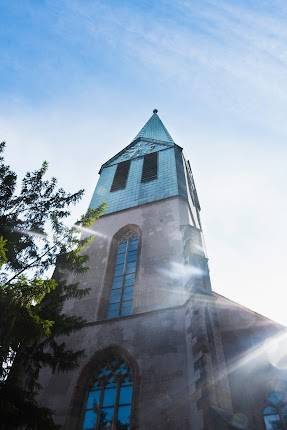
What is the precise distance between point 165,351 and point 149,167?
11570mm

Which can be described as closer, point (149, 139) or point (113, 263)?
point (113, 263)

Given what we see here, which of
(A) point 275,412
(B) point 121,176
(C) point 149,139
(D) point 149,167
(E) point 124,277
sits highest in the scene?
(C) point 149,139

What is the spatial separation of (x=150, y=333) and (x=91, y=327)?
69.5 inches

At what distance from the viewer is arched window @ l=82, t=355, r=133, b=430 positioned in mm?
7793

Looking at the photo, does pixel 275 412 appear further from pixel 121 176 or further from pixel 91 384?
pixel 121 176

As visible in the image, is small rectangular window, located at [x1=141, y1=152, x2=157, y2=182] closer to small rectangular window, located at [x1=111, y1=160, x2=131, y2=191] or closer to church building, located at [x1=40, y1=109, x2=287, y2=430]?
small rectangular window, located at [x1=111, y1=160, x2=131, y2=191]

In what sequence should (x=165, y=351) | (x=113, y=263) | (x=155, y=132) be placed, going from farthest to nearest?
(x=155, y=132) → (x=113, y=263) → (x=165, y=351)

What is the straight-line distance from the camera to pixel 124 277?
11953 mm

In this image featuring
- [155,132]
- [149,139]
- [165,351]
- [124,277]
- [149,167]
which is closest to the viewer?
[165,351]

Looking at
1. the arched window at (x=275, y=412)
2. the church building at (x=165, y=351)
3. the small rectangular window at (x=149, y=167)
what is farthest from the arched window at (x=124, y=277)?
the small rectangular window at (x=149, y=167)

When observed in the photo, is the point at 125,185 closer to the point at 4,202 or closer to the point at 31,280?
the point at 4,202

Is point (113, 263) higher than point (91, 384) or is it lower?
higher

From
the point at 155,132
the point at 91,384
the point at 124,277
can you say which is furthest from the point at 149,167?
the point at 91,384

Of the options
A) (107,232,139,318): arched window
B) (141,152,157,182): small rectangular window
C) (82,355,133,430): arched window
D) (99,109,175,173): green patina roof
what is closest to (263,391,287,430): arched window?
(82,355,133,430): arched window
